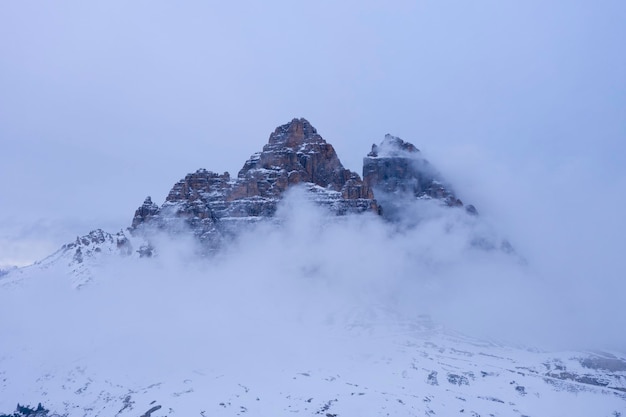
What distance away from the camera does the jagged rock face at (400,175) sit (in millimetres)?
133000

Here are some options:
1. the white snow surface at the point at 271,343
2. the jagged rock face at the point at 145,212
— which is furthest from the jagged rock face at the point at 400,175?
the jagged rock face at the point at 145,212

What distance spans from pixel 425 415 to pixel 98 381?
148 feet

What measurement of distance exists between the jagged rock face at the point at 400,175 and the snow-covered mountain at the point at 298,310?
45cm

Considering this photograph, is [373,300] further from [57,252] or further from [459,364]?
[57,252]

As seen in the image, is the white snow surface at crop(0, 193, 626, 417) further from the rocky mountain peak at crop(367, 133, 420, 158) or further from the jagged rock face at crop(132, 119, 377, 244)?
the rocky mountain peak at crop(367, 133, 420, 158)

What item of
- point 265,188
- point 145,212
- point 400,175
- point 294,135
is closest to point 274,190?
point 265,188

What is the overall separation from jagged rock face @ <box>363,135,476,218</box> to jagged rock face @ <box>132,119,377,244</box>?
12073mm

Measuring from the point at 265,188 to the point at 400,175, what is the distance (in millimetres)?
38860

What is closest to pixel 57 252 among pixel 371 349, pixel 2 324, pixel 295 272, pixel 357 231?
pixel 2 324

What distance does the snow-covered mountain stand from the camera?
66.4 m

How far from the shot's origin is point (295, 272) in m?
111

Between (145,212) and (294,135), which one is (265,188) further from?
(145,212)

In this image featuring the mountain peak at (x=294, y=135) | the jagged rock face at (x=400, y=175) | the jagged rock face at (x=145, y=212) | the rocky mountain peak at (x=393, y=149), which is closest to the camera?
the jagged rock face at (x=145, y=212)

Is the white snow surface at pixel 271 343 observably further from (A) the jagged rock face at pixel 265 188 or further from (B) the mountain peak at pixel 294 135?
(B) the mountain peak at pixel 294 135
